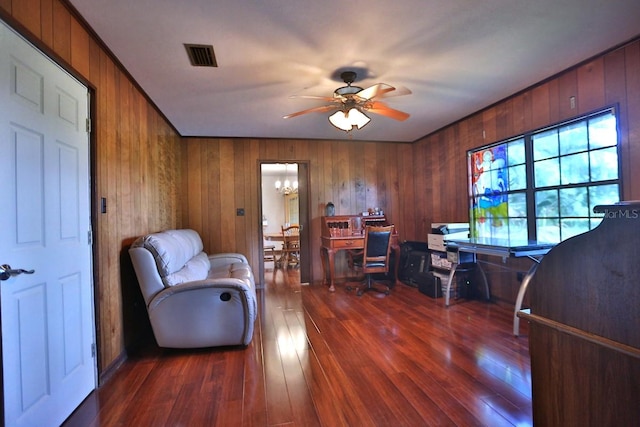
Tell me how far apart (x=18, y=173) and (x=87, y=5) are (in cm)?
112

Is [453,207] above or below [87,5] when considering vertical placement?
below

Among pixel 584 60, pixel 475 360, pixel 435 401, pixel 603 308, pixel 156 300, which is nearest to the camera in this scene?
pixel 603 308

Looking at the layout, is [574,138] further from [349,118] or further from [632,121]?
[349,118]

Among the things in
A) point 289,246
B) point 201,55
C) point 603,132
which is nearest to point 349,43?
point 201,55

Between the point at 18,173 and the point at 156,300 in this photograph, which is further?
the point at 156,300

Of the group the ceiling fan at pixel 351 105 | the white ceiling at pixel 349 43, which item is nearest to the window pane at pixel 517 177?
the white ceiling at pixel 349 43

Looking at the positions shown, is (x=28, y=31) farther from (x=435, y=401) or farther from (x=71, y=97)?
(x=435, y=401)

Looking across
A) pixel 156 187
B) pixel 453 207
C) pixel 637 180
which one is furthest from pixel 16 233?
pixel 453 207

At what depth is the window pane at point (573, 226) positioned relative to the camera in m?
2.81

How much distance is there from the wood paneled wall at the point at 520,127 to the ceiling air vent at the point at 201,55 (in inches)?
123

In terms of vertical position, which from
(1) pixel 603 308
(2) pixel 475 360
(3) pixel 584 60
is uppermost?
(3) pixel 584 60

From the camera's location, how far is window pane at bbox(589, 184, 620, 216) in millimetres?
2541

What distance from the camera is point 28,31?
146cm

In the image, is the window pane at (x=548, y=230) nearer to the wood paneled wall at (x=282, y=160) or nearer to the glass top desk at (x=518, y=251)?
the glass top desk at (x=518, y=251)
